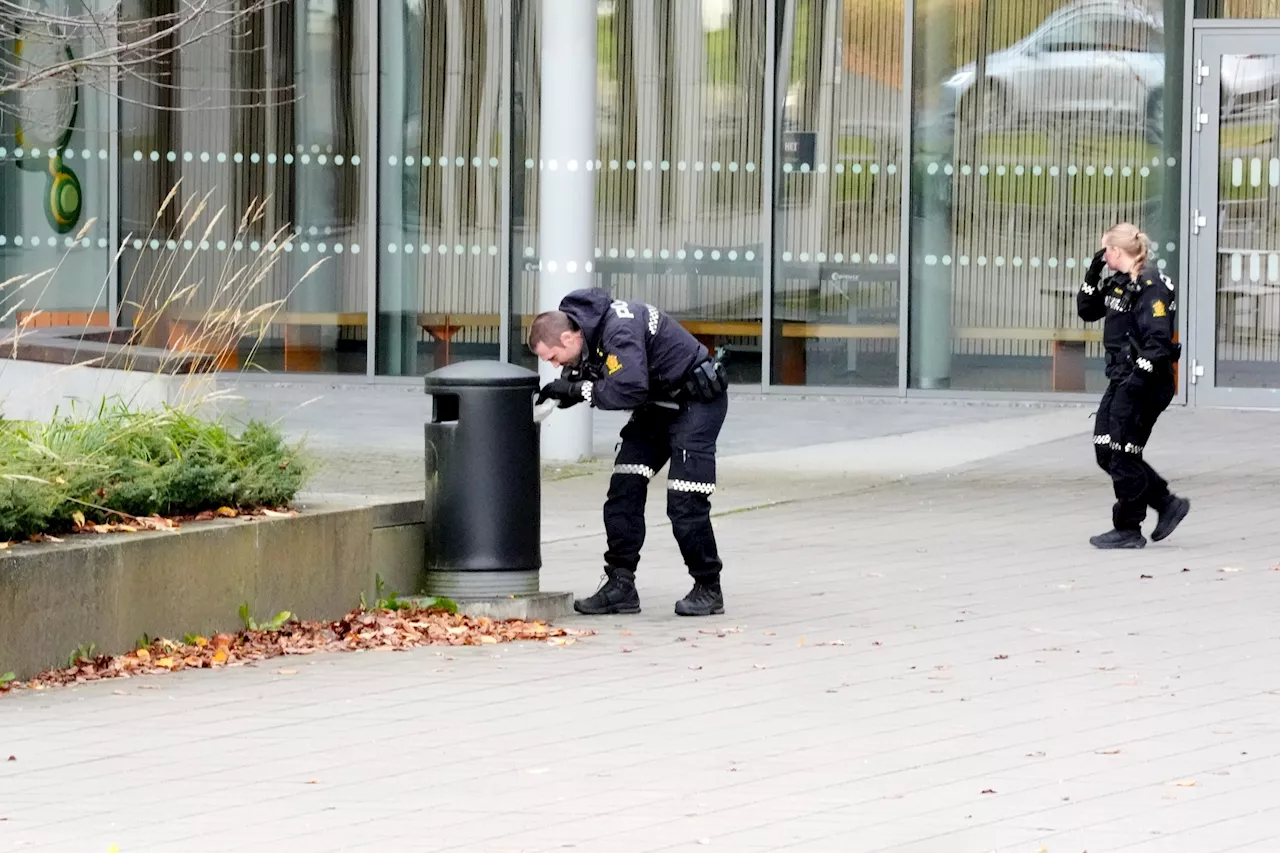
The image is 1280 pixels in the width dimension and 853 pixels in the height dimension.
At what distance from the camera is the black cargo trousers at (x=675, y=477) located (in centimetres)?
868

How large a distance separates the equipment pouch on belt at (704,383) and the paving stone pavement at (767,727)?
0.90 meters

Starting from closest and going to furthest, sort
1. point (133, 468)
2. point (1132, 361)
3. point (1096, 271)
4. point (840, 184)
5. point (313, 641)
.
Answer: point (133, 468)
point (313, 641)
point (1132, 361)
point (1096, 271)
point (840, 184)

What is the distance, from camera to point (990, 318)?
18.5m

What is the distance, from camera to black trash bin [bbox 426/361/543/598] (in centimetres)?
872

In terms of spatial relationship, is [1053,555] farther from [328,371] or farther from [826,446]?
[328,371]

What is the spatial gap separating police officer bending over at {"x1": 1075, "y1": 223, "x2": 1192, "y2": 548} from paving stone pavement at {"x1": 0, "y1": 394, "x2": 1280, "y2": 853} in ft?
1.08

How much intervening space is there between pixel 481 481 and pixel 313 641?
0.98 metres

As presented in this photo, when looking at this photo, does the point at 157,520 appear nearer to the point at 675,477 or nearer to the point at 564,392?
the point at 564,392

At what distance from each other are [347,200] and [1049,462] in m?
7.55

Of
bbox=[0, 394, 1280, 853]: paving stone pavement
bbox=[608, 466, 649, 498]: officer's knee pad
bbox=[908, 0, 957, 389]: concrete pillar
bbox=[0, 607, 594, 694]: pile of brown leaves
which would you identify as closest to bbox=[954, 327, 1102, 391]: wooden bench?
bbox=[908, 0, 957, 389]: concrete pillar

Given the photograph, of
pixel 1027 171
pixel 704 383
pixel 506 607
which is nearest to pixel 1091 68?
pixel 1027 171

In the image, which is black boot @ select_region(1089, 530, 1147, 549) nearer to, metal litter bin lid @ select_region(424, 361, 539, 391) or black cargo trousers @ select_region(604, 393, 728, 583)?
black cargo trousers @ select_region(604, 393, 728, 583)

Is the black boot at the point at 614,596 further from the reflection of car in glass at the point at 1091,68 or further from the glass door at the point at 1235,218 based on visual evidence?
the reflection of car in glass at the point at 1091,68

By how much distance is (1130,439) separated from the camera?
1030cm
